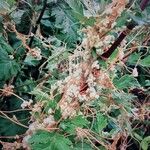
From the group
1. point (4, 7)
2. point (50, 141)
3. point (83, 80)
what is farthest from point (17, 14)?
point (50, 141)

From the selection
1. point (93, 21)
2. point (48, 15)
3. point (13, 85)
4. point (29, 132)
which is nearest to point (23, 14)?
point (48, 15)

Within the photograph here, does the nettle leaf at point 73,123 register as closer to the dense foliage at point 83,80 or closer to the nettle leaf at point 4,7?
the dense foliage at point 83,80

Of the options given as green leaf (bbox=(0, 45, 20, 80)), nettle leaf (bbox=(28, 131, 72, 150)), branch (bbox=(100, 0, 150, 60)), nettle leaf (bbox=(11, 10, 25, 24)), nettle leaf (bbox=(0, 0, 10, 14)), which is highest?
branch (bbox=(100, 0, 150, 60))

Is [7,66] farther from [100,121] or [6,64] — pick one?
[100,121]

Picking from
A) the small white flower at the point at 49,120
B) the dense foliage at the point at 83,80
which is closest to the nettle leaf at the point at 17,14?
the dense foliage at the point at 83,80

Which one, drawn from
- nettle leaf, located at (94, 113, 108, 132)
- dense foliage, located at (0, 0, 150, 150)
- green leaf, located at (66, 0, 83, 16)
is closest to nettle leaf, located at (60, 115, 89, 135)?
dense foliage, located at (0, 0, 150, 150)

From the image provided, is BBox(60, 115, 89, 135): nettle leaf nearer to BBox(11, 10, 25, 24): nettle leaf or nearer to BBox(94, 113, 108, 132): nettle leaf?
BBox(94, 113, 108, 132): nettle leaf

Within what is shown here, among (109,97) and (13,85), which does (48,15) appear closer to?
(13,85)

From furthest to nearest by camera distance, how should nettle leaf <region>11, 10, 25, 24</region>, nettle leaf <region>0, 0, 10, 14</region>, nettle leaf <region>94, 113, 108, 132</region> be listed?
nettle leaf <region>11, 10, 25, 24</region>, nettle leaf <region>0, 0, 10, 14</region>, nettle leaf <region>94, 113, 108, 132</region>
